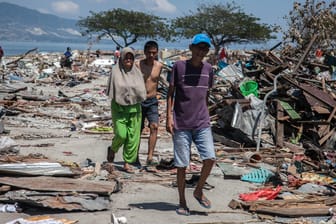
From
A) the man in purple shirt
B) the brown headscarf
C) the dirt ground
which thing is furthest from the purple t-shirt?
the brown headscarf

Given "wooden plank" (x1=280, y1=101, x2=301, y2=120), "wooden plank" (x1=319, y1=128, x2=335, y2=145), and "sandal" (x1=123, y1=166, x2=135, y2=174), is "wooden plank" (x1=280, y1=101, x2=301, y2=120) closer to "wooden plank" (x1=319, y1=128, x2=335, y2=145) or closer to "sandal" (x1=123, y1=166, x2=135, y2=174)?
"wooden plank" (x1=319, y1=128, x2=335, y2=145)

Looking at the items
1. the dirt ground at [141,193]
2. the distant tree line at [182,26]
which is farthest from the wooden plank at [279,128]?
the distant tree line at [182,26]

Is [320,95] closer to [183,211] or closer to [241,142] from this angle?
[241,142]

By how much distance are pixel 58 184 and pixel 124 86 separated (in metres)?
1.70

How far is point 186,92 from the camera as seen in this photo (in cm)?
500

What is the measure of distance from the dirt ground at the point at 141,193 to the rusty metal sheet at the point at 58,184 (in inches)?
8.4

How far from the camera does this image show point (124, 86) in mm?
6422

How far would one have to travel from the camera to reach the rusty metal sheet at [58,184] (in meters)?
5.30

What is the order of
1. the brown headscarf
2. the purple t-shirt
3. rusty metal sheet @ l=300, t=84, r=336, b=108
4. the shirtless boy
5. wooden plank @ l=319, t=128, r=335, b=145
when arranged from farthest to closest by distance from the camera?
1. rusty metal sheet @ l=300, t=84, r=336, b=108
2. wooden plank @ l=319, t=128, r=335, b=145
3. the shirtless boy
4. the brown headscarf
5. the purple t-shirt

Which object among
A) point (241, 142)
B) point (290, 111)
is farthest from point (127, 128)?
point (290, 111)

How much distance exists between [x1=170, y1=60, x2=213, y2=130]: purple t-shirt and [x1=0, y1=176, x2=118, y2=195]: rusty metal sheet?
1.23 m

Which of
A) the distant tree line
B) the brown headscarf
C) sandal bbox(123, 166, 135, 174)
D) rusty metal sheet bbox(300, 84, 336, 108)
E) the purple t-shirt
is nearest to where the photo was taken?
the purple t-shirt

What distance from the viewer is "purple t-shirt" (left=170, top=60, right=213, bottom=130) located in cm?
499

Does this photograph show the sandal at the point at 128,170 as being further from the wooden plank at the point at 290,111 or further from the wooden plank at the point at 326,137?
the wooden plank at the point at 290,111
